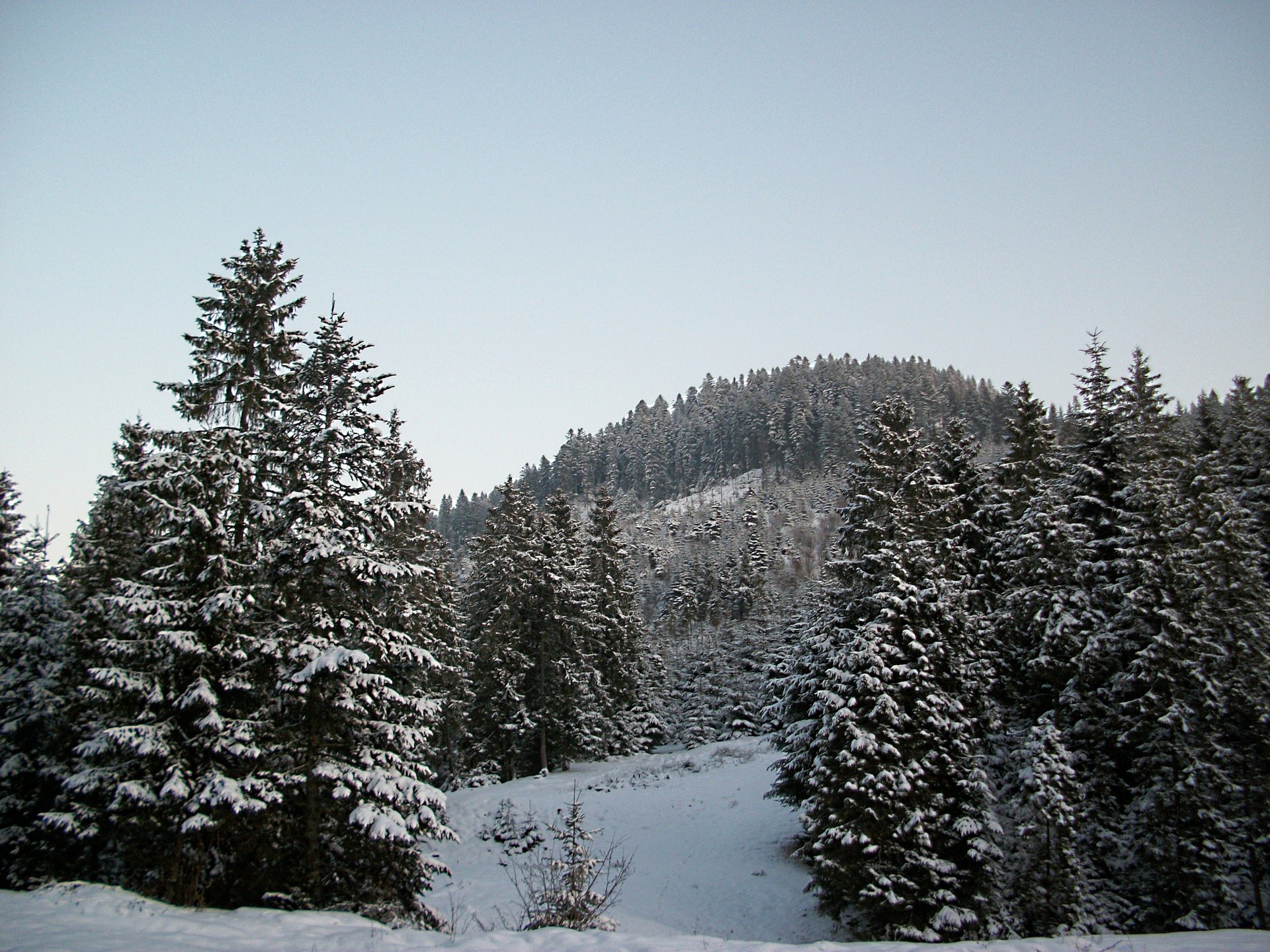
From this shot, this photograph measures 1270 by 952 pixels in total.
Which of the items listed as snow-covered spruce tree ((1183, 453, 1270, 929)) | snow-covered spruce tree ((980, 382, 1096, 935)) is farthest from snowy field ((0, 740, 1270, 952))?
snow-covered spruce tree ((1183, 453, 1270, 929))

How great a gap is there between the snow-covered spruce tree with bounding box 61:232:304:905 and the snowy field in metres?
1.61

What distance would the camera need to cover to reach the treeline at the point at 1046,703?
16.9 m

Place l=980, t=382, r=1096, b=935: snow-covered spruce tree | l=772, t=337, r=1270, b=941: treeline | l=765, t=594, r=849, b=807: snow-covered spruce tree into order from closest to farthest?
l=772, t=337, r=1270, b=941: treeline < l=980, t=382, r=1096, b=935: snow-covered spruce tree < l=765, t=594, r=849, b=807: snow-covered spruce tree

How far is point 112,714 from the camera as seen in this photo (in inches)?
542

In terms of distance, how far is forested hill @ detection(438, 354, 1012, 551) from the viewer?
136m

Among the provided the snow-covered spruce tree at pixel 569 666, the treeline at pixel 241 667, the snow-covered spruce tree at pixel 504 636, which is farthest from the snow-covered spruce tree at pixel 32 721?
the snow-covered spruce tree at pixel 569 666

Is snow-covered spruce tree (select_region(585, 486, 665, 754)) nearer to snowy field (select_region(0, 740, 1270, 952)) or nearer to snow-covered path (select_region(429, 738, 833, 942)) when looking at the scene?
snowy field (select_region(0, 740, 1270, 952))

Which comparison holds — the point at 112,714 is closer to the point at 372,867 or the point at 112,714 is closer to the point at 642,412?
the point at 372,867

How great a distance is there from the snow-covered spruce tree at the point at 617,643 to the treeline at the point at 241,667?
75.0 ft

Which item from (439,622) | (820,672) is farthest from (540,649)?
(820,672)

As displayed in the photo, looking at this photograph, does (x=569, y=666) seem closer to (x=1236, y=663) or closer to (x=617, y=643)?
(x=617, y=643)

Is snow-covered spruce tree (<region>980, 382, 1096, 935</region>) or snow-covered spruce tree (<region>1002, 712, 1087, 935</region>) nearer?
snow-covered spruce tree (<region>1002, 712, 1087, 935</region>)

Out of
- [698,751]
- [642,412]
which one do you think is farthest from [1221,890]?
[642,412]

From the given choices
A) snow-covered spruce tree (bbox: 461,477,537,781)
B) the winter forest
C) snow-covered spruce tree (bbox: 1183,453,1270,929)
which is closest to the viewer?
the winter forest
